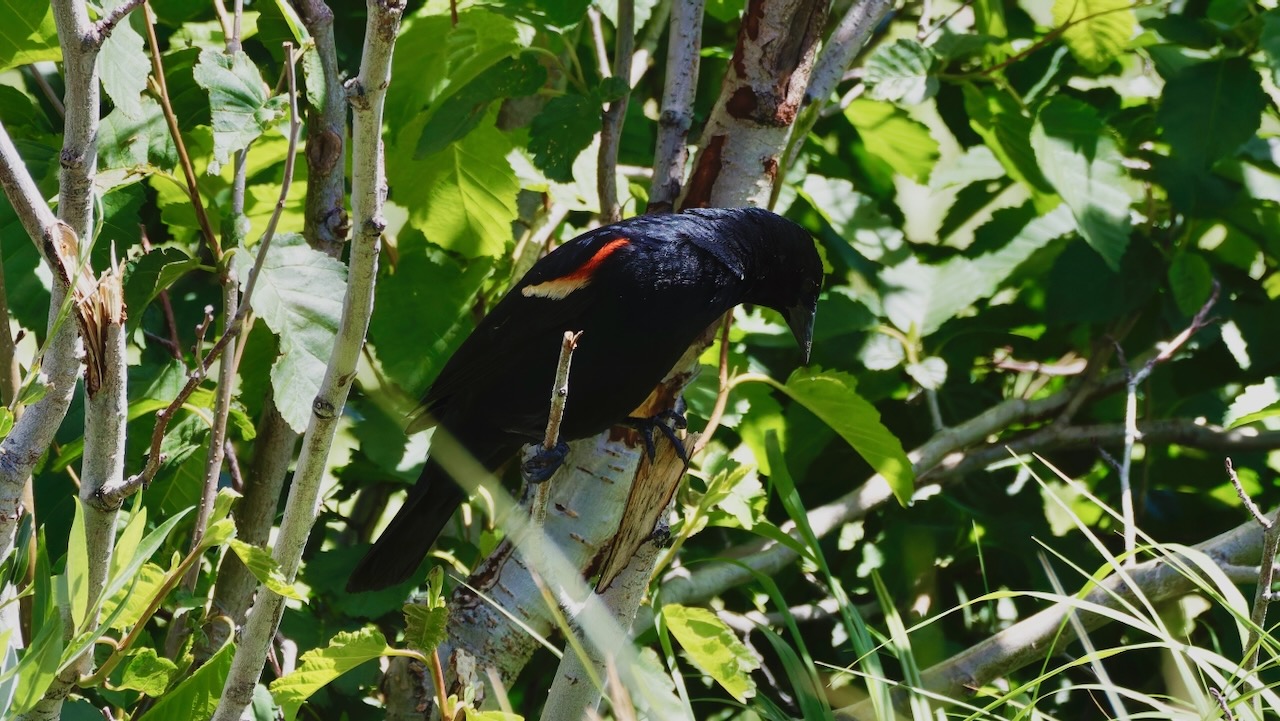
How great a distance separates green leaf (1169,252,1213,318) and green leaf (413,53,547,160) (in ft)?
6.32

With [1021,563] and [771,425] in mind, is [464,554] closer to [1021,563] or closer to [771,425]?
[771,425]

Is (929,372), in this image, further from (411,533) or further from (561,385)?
(561,385)

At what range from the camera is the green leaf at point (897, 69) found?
3.09 meters

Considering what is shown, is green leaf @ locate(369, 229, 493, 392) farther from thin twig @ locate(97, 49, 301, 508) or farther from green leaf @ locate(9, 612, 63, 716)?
green leaf @ locate(9, 612, 63, 716)

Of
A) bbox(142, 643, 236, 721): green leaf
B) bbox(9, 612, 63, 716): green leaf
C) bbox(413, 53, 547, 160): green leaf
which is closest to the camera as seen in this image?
bbox(9, 612, 63, 716): green leaf

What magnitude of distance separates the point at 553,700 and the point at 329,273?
2.93 ft

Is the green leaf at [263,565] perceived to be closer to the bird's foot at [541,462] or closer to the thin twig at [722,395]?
the bird's foot at [541,462]

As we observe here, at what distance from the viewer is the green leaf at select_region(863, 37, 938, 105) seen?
10.1 feet

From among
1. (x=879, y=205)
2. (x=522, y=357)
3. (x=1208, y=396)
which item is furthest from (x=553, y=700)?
(x=1208, y=396)

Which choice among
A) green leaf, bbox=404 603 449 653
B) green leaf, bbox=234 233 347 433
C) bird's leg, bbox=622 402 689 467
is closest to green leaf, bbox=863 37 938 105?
bird's leg, bbox=622 402 689 467

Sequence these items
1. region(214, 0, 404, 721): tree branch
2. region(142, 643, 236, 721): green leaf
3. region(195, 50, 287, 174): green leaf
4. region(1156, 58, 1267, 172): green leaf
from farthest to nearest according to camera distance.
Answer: region(1156, 58, 1267, 172): green leaf → region(142, 643, 236, 721): green leaf → region(195, 50, 287, 174): green leaf → region(214, 0, 404, 721): tree branch

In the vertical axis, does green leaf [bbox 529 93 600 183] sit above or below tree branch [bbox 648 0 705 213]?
below

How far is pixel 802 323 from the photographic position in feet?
10.4

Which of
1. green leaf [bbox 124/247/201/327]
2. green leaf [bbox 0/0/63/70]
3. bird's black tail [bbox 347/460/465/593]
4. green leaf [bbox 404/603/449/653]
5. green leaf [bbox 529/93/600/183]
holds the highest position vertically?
green leaf [bbox 0/0/63/70]
